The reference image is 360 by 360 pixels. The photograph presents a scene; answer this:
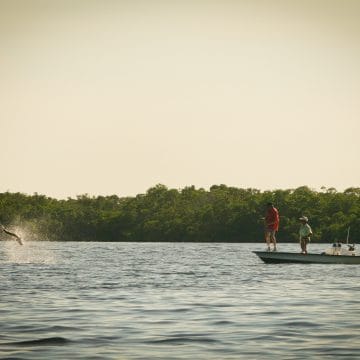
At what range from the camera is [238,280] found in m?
34.8

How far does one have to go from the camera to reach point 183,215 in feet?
548

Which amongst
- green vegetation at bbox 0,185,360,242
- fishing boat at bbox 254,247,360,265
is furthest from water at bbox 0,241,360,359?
green vegetation at bbox 0,185,360,242

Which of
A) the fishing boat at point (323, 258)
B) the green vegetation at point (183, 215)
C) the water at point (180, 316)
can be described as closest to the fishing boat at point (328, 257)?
the fishing boat at point (323, 258)

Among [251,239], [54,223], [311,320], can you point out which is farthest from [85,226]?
[311,320]

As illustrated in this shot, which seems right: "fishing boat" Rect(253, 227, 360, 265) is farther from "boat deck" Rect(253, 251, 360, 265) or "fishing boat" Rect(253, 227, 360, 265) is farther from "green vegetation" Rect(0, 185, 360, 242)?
"green vegetation" Rect(0, 185, 360, 242)

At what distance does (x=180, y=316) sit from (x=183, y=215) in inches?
5694

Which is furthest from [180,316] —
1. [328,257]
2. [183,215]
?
[183,215]

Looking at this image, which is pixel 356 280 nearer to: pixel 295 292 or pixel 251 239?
pixel 295 292

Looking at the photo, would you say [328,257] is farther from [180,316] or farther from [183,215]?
[183,215]

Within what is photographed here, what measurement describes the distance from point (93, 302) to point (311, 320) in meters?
6.69

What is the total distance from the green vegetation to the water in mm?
99999

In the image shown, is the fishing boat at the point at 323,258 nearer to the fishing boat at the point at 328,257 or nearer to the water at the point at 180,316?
the fishing boat at the point at 328,257

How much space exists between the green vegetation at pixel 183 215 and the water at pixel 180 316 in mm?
99999

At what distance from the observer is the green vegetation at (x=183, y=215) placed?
143500 millimetres
